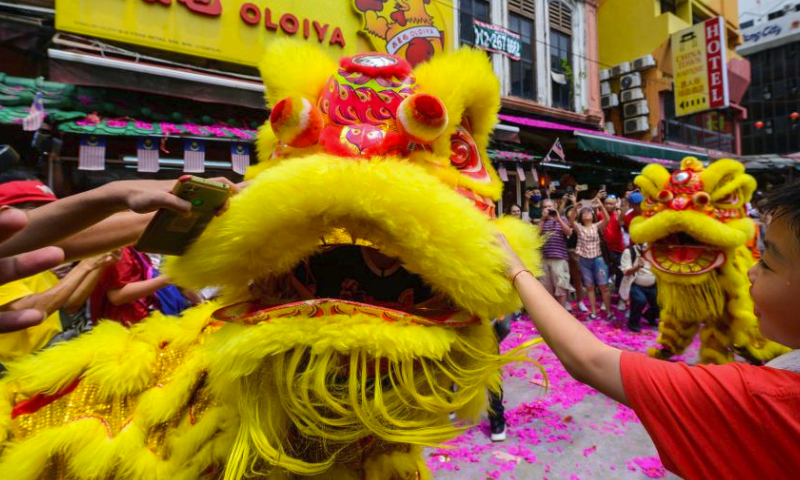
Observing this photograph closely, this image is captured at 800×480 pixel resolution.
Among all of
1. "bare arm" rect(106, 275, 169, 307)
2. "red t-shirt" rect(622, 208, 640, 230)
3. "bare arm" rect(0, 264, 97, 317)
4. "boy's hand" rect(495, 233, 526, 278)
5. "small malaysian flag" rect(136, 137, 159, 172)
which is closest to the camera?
"boy's hand" rect(495, 233, 526, 278)

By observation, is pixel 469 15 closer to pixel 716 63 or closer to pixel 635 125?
pixel 635 125

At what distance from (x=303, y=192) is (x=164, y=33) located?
5.74 meters

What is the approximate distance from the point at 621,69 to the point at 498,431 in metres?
12.3

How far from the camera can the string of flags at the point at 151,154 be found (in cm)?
455

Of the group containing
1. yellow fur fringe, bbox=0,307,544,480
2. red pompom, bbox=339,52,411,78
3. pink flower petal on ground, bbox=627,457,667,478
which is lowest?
pink flower petal on ground, bbox=627,457,667,478

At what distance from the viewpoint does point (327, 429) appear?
98cm

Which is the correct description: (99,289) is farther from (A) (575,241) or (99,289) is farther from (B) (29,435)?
(A) (575,241)

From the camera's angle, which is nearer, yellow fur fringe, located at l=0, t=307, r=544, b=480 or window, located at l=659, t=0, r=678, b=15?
yellow fur fringe, located at l=0, t=307, r=544, b=480

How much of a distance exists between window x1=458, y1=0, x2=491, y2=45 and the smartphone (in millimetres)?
8706

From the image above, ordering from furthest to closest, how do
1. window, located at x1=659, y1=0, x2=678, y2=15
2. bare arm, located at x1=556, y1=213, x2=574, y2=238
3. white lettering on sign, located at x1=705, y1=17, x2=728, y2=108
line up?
window, located at x1=659, y1=0, x2=678, y2=15, white lettering on sign, located at x1=705, y1=17, x2=728, y2=108, bare arm, located at x1=556, y1=213, x2=574, y2=238

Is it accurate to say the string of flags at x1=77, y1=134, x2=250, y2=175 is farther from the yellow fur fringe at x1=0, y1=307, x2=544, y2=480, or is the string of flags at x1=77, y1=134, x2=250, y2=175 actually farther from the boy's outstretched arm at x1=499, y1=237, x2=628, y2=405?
the boy's outstretched arm at x1=499, y1=237, x2=628, y2=405

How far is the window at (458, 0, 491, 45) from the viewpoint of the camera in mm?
8883

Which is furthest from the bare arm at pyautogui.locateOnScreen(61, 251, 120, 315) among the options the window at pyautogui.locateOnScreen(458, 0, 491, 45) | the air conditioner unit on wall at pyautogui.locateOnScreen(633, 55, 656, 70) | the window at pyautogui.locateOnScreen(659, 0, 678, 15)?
the window at pyautogui.locateOnScreen(659, 0, 678, 15)

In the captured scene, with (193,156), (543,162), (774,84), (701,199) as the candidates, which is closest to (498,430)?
(701,199)
